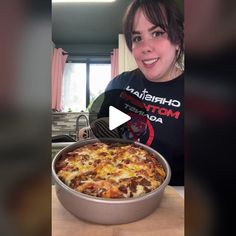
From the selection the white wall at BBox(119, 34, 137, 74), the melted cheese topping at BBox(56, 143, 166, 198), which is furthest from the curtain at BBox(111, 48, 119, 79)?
the melted cheese topping at BBox(56, 143, 166, 198)

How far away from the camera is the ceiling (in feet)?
1.10

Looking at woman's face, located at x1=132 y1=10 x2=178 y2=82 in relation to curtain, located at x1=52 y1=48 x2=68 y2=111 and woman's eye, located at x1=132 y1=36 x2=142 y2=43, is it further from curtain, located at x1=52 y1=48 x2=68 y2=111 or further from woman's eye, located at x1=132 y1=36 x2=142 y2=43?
curtain, located at x1=52 y1=48 x2=68 y2=111

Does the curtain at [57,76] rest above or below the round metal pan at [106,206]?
above

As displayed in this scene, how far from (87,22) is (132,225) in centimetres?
32

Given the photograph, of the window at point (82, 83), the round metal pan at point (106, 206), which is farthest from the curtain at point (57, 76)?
the round metal pan at point (106, 206)

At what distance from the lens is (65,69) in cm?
35

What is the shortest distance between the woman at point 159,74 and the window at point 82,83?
0.8 inches

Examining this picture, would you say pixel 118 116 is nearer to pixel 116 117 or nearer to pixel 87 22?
pixel 116 117

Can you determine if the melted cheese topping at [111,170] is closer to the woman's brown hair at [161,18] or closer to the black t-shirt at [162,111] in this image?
the black t-shirt at [162,111]

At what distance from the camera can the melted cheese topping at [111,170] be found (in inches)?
14.0
